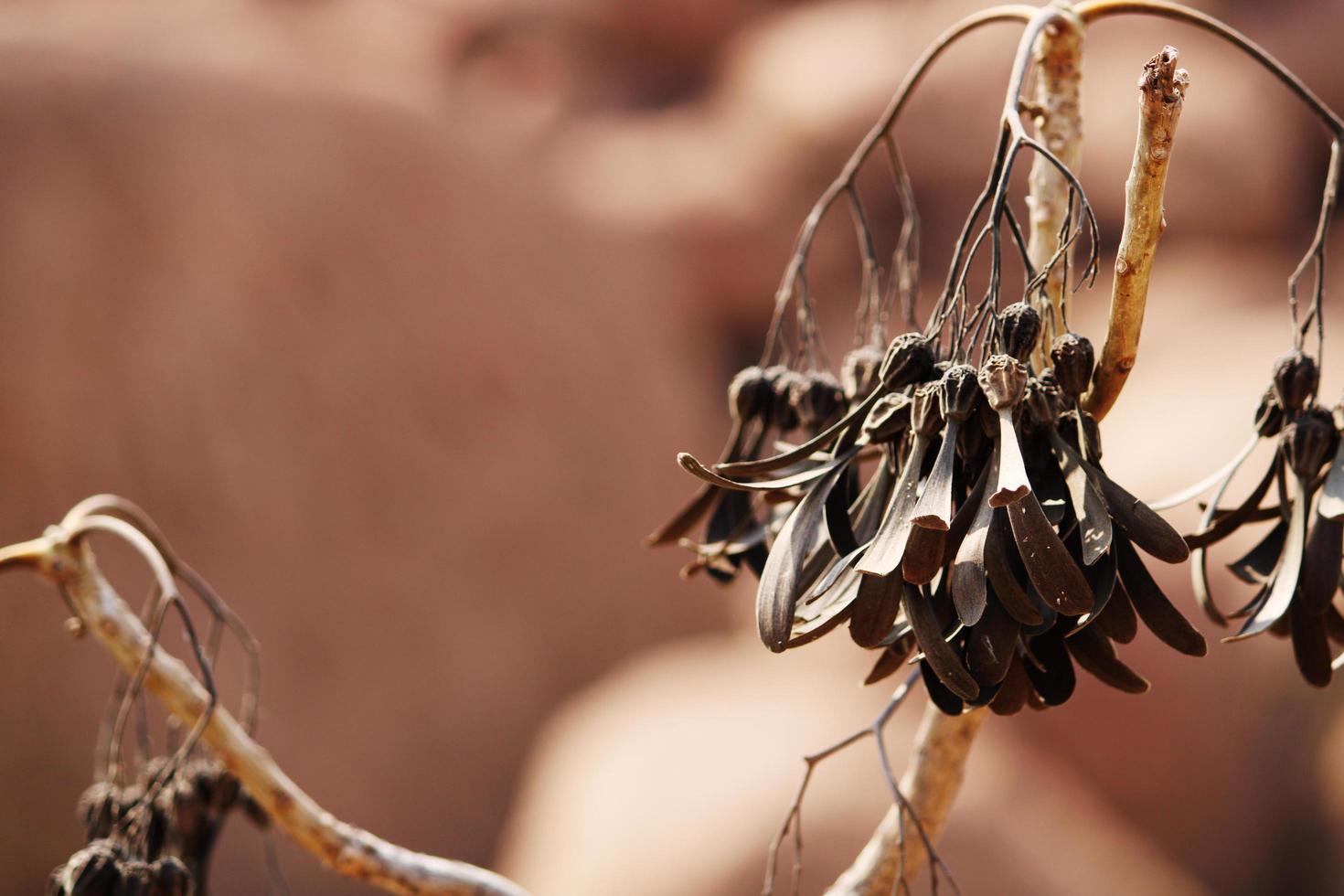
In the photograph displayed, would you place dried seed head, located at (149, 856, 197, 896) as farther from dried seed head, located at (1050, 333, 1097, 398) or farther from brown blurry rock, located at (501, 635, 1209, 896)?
brown blurry rock, located at (501, 635, 1209, 896)

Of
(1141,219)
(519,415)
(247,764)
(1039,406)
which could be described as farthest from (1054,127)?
(519,415)

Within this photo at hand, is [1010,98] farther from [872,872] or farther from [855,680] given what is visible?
[855,680]

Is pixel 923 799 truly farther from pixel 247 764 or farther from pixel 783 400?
pixel 247 764

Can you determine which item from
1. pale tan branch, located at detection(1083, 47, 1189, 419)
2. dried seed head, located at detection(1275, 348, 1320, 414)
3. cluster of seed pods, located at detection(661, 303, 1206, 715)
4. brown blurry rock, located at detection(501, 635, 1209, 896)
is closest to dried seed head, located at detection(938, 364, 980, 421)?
cluster of seed pods, located at detection(661, 303, 1206, 715)

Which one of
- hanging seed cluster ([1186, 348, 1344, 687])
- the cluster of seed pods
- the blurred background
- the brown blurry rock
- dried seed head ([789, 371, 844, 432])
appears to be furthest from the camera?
the blurred background

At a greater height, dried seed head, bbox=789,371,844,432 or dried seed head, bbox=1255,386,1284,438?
dried seed head, bbox=789,371,844,432

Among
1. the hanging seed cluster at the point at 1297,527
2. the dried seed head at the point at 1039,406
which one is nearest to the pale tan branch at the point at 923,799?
the hanging seed cluster at the point at 1297,527

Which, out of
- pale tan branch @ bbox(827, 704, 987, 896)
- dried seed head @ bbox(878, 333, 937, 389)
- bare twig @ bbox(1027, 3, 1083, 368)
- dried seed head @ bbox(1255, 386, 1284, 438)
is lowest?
pale tan branch @ bbox(827, 704, 987, 896)
